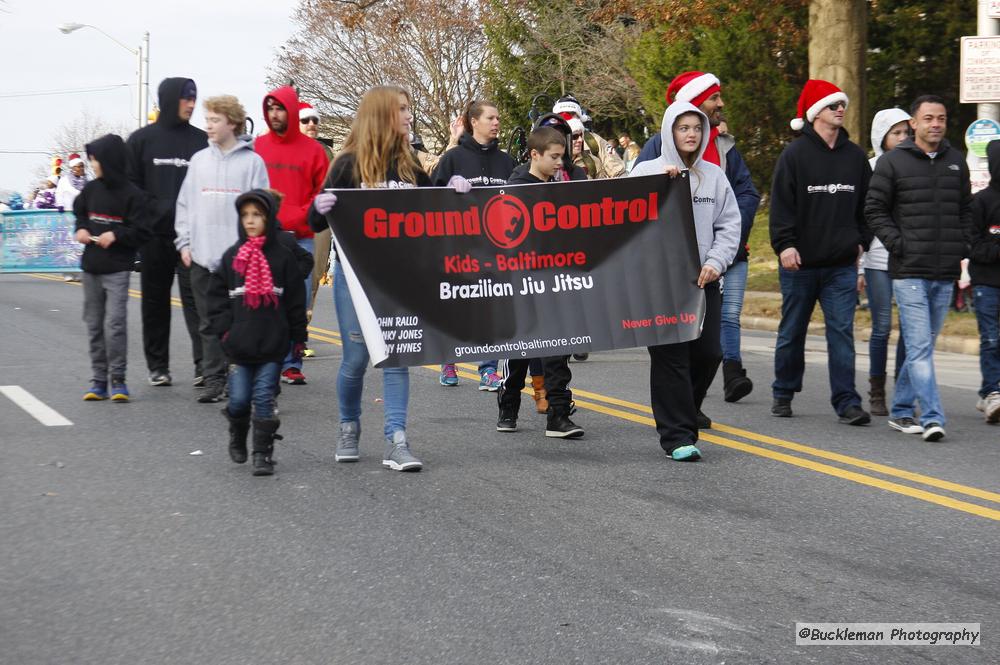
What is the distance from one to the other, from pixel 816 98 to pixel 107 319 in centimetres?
528

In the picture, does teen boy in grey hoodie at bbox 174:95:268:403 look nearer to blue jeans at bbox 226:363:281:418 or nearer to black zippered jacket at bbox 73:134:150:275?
black zippered jacket at bbox 73:134:150:275

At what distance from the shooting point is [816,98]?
8.91 meters

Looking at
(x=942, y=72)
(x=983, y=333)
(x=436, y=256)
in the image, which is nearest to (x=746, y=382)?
(x=983, y=333)

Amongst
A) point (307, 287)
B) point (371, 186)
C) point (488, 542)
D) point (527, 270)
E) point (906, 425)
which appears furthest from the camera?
point (307, 287)

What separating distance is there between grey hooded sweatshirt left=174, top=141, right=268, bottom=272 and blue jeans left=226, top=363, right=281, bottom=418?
2.10m

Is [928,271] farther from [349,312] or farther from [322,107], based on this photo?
[322,107]

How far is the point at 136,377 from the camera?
11109 mm

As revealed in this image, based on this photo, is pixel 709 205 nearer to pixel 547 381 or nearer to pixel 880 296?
pixel 547 381

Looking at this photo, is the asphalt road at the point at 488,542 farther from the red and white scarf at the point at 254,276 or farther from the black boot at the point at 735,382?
the red and white scarf at the point at 254,276

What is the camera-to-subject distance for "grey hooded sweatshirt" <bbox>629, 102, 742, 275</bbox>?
7.89 m

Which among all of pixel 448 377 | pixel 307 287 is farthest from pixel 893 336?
pixel 307 287

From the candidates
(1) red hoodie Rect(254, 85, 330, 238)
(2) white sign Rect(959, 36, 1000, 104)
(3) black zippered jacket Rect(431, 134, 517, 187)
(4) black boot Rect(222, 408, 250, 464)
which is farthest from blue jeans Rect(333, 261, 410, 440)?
(2) white sign Rect(959, 36, 1000, 104)

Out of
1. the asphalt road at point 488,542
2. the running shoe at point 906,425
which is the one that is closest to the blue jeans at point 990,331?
the asphalt road at point 488,542

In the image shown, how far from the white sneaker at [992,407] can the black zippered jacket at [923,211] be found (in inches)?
42.4
